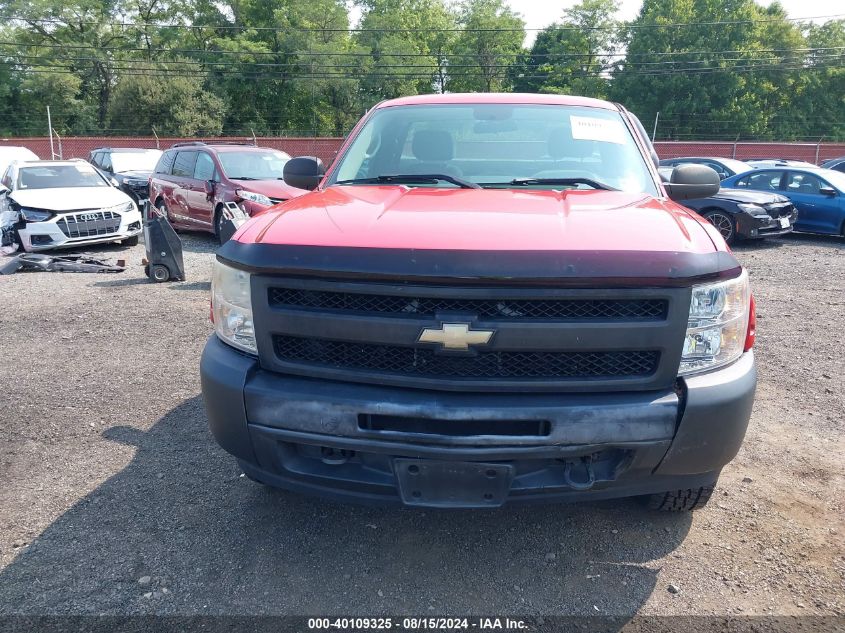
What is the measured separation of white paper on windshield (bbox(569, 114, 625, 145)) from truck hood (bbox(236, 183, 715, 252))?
680mm

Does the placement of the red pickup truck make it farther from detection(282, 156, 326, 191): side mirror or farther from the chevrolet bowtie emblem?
detection(282, 156, 326, 191): side mirror

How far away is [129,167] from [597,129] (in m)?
17.7

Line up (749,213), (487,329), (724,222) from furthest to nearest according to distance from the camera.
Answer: (724,222) → (749,213) → (487,329)

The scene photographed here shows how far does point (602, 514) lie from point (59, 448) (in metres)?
3.14

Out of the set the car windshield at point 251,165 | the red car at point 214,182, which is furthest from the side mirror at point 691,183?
the car windshield at point 251,165

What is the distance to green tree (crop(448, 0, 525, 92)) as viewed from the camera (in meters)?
53.0

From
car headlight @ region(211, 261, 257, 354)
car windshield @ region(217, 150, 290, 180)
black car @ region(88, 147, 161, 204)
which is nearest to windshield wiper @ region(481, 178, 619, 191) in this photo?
car headlight @ region(211, 261, 257, 354)

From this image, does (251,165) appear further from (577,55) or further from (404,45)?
(577,55)

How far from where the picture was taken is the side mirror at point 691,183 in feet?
11.4

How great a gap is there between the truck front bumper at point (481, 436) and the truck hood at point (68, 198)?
9720mm

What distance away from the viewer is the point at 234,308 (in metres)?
2.46

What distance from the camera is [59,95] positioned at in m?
43.1

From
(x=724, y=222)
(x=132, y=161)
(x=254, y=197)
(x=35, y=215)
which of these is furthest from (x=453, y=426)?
(x=132, y=161)

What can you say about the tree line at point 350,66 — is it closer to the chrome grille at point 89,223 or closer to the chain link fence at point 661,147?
the chain link fence at point 661,147
